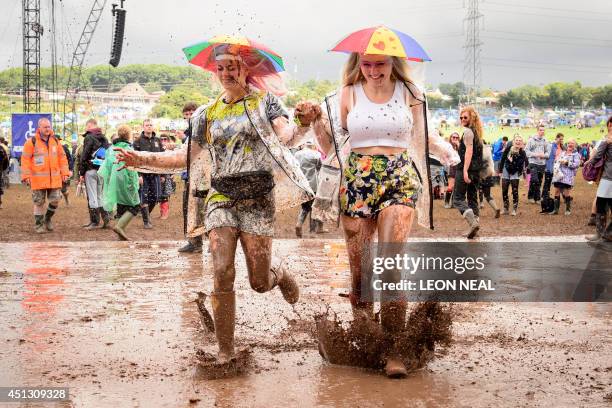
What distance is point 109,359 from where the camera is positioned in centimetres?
599

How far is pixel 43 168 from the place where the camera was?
1631cm

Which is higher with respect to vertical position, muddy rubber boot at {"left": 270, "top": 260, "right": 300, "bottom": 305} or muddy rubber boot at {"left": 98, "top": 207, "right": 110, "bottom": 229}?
muddy rubber boot at {"left": 270, "top": 260, "right": 300, "bottom": 305}

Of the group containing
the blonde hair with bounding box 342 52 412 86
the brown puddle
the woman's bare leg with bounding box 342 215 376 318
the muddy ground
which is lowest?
the muddy ground

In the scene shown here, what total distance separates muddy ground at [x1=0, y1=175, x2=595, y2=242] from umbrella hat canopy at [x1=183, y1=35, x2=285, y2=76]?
9371mm

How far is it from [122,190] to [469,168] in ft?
18.8

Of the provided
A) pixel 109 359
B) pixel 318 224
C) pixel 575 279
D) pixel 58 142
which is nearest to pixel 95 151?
pixel 58 142

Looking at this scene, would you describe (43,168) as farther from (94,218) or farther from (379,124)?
(379,124)

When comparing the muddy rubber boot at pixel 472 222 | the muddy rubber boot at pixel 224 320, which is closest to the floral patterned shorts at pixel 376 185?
the muddy rubber boot at pixel 224 320

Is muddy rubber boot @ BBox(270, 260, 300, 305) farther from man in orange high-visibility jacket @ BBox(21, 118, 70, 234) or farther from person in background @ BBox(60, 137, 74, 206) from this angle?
person in background @ BBox(60, 137, 74, 206)

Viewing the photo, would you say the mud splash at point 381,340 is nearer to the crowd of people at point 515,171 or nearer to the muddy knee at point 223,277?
the muddy knee at point 223,277

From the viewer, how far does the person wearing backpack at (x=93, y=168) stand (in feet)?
56.0

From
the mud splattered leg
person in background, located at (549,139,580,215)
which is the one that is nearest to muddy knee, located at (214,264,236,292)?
the mud splattered leg

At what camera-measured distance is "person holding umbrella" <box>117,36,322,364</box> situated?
5699mm

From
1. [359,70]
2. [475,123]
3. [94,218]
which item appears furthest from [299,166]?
[94,218]
